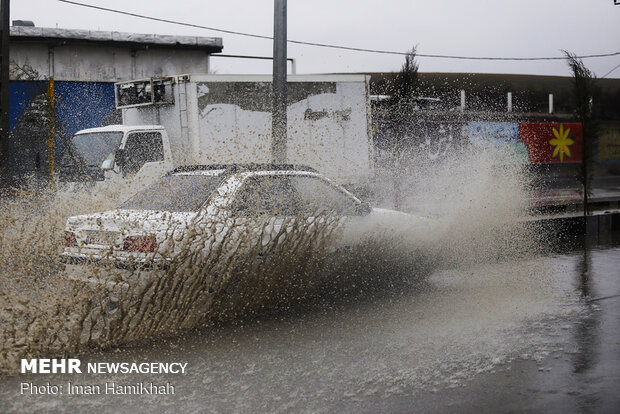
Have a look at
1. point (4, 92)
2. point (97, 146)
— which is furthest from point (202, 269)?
point (4, 92)

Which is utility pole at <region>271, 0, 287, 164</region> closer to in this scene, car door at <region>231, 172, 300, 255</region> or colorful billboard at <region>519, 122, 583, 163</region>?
car door at <region>231, 172, 300, 255</region>

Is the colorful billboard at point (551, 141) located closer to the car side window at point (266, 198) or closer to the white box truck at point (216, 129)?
the white box truck at point (216, 129)

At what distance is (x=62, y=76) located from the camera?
22516 mm

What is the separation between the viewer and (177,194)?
7836 mm

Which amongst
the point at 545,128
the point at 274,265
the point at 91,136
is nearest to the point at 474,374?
the point at 274,265

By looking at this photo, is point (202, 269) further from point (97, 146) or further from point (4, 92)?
point (4, 92)

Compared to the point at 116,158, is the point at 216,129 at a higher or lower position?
higher

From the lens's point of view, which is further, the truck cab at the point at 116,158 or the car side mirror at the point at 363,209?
the truck cab at the point at 116,158

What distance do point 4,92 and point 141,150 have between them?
2.41 m

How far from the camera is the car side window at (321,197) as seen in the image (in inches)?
307

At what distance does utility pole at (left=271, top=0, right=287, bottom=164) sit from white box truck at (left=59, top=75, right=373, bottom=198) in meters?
0.40

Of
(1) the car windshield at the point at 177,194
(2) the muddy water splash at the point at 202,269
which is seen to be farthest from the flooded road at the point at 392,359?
(1) the car windshield at the point at 177,194

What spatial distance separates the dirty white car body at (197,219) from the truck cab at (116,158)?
4708 millimetres

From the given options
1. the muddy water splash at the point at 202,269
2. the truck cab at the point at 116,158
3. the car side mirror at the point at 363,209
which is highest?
the truck cab at the point at 116,158
